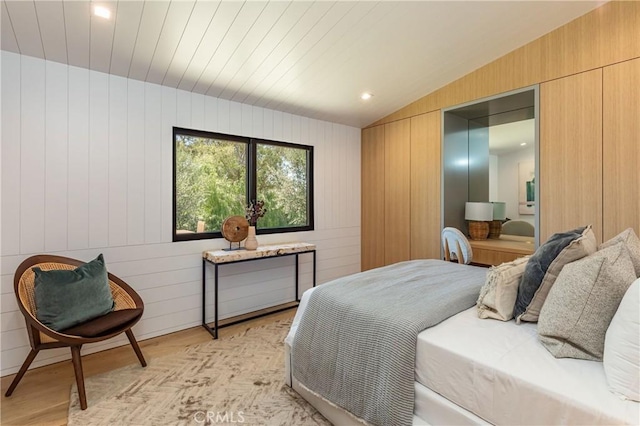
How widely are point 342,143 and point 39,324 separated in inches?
145

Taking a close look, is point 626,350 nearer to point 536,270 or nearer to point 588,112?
point 536,270

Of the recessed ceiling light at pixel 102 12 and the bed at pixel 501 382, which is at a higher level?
the recessed ceiling light at pixel 102 12

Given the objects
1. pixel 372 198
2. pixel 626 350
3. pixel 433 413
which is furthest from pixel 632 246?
pixel 372 198

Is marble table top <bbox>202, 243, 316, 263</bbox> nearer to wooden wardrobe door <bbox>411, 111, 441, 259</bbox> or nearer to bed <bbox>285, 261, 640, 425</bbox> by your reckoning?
wooden wardrobe door <bbox>411, 111, 441, 259</bbox>

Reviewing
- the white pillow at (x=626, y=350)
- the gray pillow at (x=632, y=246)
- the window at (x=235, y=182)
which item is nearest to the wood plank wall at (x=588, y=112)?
the gray pillow at (x=632, y=246)

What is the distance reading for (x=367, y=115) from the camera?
165 inches

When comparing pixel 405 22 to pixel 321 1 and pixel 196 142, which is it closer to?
pixel 321 1

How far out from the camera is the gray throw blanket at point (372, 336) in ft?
4.66

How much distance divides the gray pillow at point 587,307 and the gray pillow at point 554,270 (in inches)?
6.1

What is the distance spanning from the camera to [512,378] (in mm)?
1153

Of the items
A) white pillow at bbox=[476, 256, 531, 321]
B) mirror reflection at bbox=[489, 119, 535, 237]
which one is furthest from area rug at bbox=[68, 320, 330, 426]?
mirror reflection at bbox=[489, 119, 535, 237]

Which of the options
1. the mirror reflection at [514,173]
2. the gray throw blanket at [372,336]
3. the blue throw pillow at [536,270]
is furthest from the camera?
the mirror reflection at [514,173]

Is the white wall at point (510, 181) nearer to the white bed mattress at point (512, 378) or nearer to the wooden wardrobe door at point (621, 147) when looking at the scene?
the wooden wardrobe door at point (621, 147)

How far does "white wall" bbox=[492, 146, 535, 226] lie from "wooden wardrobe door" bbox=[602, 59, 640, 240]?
786 mm
